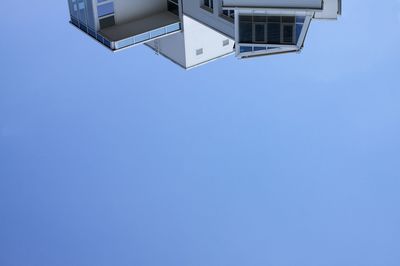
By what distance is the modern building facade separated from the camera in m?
35.7

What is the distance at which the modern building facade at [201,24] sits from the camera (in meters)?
35.7

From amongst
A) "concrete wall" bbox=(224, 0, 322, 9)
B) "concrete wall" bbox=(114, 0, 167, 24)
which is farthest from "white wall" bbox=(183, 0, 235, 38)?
"concrete wall" bbox=(224, 0, 322, 9)

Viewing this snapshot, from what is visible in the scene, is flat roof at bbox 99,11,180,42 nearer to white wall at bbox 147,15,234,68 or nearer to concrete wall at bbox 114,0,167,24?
concrete wall at bbox 114,0,167,24

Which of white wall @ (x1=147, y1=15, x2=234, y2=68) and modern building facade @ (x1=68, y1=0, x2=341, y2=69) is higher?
modern building facade @ (x1=68, y1=0, x2=341, y2=69)

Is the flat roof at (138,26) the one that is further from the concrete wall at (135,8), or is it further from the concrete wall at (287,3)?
the concrete wall at (287,3)

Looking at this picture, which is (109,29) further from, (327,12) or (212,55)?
(327,12)

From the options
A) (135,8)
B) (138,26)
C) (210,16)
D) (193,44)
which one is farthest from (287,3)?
(135,8)

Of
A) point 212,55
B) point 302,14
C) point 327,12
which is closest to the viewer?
point 302,14

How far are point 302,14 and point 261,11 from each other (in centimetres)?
198

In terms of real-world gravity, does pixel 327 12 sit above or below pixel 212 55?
above

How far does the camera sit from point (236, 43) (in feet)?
119

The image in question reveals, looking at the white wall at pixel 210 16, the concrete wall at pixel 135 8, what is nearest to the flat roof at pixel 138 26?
the concrete wall at pixel 135 8

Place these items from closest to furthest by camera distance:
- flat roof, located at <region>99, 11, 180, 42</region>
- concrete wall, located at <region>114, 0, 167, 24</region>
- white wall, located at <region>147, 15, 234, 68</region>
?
flat roof, located at <region>99, 11, 180, 42</region>, concrete wall, located at <region>114, 0, 167, 24</region>, white wall, located at <region>147, 15, 234, 68</region>

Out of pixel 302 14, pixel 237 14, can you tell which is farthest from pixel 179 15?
pixel 302 14
